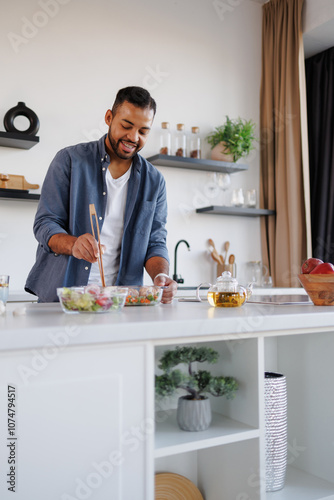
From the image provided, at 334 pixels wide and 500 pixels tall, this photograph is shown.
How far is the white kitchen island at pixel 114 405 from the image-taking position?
3.16 feet

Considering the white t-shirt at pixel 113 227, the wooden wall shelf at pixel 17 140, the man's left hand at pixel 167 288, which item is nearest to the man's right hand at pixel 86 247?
the man's left hand at pixel 167 288

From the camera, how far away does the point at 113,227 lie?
2.17m

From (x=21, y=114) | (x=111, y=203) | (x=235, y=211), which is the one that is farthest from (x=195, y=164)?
(x=111, y=203)

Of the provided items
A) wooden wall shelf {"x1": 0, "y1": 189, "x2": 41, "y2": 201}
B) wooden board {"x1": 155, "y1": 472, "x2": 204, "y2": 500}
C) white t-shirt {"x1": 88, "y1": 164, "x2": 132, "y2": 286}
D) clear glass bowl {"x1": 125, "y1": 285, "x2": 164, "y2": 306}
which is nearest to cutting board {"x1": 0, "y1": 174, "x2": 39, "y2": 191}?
wooden wall shelf {"x1": 0, "y1": 189, "x2": 41, "y2": 201}

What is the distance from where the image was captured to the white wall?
10.7 ft

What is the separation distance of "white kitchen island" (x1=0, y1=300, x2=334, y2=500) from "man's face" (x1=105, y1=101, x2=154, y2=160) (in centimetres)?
99

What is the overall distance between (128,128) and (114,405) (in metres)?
1.28

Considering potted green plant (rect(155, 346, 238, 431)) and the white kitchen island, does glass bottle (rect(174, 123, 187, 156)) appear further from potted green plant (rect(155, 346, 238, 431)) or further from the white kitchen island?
potted green plant (rect(155, 346, 238, 431))

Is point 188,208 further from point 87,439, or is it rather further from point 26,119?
point 87,439

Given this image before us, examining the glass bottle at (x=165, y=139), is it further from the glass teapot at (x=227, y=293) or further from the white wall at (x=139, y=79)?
the glass teapot at (x=227, y=293)

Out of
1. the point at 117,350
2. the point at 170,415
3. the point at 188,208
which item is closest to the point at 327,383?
the point at 170,415

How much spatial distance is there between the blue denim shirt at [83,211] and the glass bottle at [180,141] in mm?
1504

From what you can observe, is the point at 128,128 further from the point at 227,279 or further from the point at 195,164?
the point at 195,164

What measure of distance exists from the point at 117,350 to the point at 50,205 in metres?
1.13
